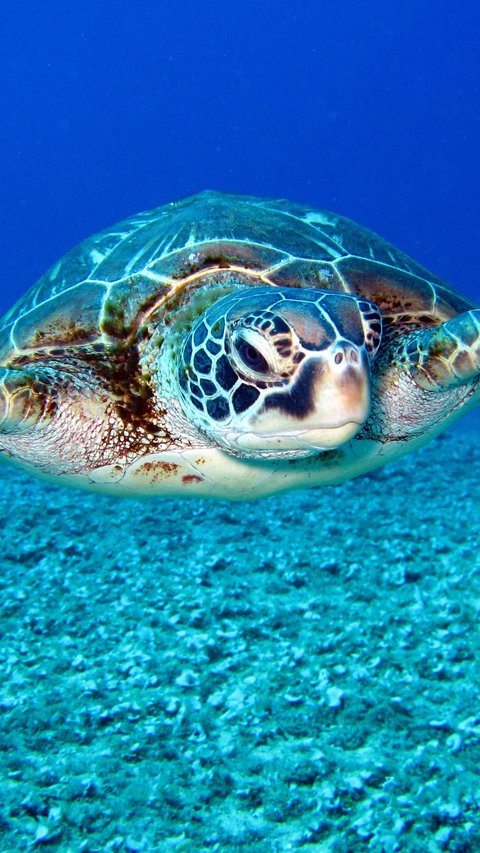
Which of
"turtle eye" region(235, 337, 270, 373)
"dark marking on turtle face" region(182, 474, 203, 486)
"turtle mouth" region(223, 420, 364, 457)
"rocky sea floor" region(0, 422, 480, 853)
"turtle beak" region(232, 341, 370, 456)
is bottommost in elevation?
"rocky sea floor" region(0, 422, 480, 853)

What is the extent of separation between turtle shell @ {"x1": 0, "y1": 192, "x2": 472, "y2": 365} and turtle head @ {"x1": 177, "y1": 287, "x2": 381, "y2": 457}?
0.62 m

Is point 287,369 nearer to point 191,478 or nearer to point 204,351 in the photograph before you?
point 204,351

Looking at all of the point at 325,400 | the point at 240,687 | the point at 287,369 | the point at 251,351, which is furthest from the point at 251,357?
the point at 240,687

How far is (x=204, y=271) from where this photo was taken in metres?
2.79

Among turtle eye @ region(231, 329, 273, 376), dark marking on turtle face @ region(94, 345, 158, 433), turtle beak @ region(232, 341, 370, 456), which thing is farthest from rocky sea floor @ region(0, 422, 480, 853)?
turtle eye @ region(231, 329, 273, 376)

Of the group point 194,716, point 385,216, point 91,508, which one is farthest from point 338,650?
point 385,216

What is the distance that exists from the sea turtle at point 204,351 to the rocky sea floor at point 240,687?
0.88 metres

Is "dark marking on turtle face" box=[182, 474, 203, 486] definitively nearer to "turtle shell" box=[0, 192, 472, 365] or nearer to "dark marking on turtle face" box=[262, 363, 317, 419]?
"turtle shell" box=[0, 192, 472, 365]

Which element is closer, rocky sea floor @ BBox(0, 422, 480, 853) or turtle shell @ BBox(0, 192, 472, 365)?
rocky sea floor @ BBox(0, 422, 480, 853)

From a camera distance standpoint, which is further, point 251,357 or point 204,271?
point 204,271

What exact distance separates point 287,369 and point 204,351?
1.64 feet

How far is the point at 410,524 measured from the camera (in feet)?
15.8

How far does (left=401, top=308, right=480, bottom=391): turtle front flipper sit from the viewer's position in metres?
2.45

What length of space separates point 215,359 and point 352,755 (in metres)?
1.85
